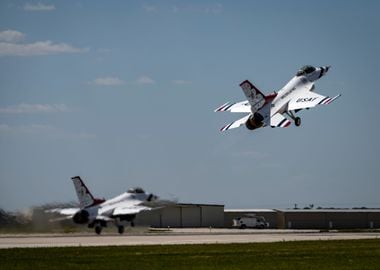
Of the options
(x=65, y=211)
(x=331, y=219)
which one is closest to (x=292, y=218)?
(x=331, y=219)

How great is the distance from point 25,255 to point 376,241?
90.4 feet

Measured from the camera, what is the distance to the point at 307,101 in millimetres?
77438

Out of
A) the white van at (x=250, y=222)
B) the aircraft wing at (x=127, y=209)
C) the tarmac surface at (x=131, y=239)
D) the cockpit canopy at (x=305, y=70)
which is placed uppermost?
the cockpit canopy at (x=305, y=70)

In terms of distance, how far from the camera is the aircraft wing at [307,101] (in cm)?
7594

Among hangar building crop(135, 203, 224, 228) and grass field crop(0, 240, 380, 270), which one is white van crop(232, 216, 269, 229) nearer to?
hangar building crop(135, 203, 224, 228)

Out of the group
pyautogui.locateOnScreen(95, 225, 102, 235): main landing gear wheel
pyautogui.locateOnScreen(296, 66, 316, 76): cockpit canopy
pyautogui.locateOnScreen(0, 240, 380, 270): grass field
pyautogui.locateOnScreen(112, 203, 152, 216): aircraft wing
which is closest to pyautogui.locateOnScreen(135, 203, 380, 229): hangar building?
pyautogui.locateOnScreen(112, 203, 152, 216): aircraft wing

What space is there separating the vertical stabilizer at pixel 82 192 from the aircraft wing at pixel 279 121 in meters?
20.0

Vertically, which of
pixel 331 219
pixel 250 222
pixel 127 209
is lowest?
pixel 250 222

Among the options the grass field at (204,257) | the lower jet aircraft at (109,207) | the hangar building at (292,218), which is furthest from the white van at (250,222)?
the grass field at (204,257)

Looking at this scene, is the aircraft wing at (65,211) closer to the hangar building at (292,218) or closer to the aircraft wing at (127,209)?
the aircraft wing at (127,209)

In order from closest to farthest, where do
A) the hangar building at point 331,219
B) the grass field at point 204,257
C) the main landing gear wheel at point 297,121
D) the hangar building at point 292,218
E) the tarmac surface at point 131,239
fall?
the grass field at point 204,257 < the tarmac surface at point 131,239 < the main landing gear wheel at point 297,121 < the hangar building at point 292,218 < the hangar building at point 331,219

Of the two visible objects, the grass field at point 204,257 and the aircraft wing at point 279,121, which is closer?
the grass field at point 204,257

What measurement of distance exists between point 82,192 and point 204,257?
1452 inches

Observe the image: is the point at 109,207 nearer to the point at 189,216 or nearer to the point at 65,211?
the point at 65,211
